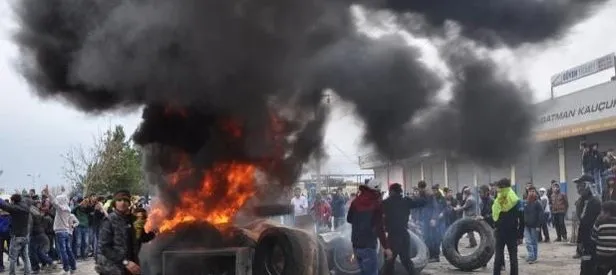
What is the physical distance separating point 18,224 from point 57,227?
1.09m

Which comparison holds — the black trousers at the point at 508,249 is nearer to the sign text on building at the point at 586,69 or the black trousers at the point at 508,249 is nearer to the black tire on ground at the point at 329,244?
the black tire on ground at the point at 329,244

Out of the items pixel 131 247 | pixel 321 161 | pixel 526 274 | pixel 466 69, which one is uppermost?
pixel 466 69

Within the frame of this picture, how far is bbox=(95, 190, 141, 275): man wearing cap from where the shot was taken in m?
7.01

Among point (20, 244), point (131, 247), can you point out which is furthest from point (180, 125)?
point (20, 244)

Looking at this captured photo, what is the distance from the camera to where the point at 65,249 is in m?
13.0

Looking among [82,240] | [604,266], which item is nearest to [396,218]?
[604,266]

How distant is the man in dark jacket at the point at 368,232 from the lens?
8.85 metres

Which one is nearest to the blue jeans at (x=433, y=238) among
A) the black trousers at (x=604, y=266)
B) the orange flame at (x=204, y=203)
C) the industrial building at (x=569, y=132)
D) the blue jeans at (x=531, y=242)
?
the blue jeans at (x=531, y=242)

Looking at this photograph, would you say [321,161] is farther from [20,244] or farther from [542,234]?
[542,234]

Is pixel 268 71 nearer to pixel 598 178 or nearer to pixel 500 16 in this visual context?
pixel 500 16

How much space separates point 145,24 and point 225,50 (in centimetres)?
104

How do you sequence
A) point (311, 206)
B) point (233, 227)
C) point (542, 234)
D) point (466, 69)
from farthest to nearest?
1. point (311, 206)
2. point (542, 234)
3. point (466, 69)
4. point (233, 227)

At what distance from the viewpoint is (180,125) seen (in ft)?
30.4

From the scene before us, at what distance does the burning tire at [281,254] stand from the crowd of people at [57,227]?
4.90ft
